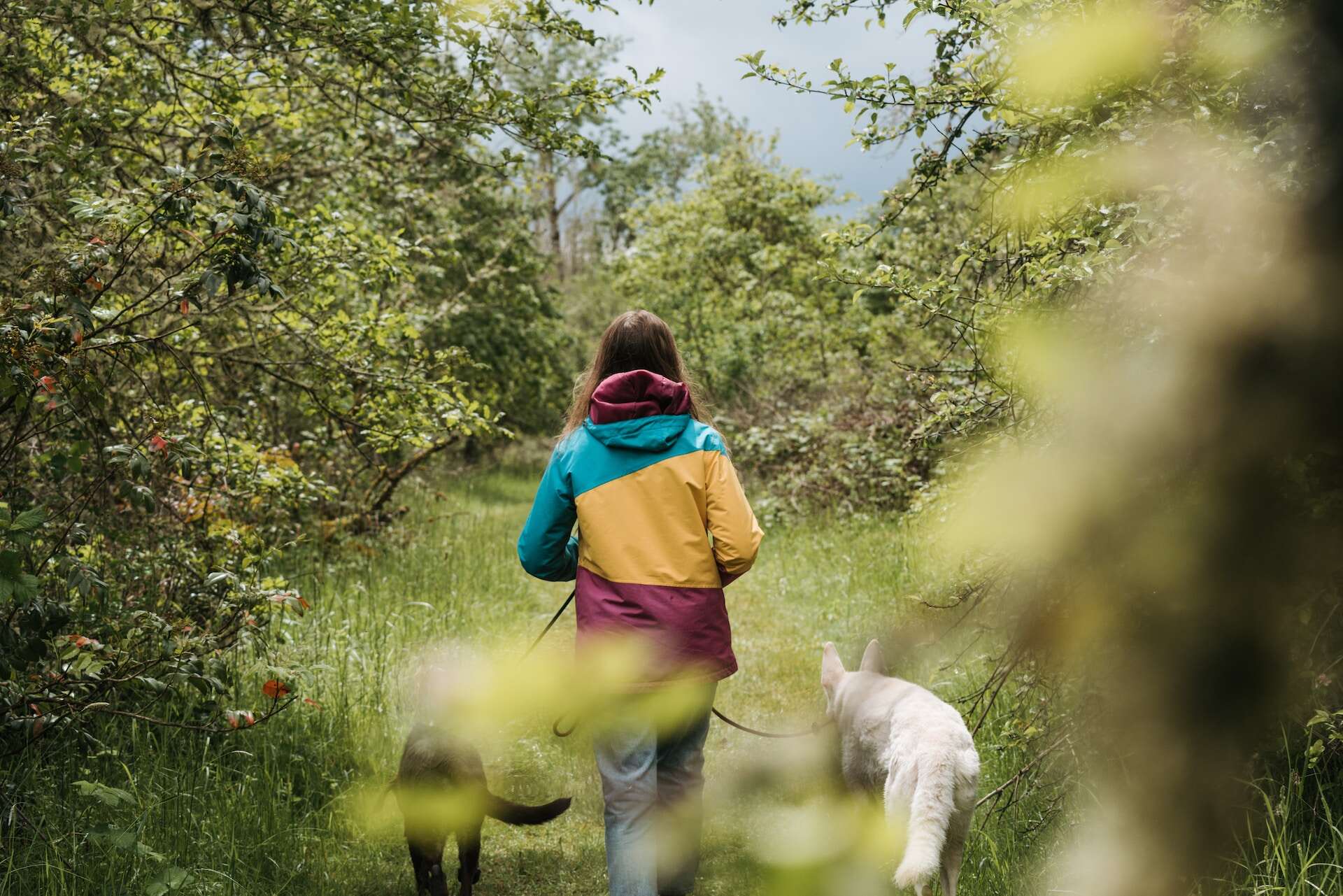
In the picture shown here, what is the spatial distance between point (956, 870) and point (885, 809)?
0.97 ft

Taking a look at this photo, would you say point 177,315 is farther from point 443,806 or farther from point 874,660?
point 874,660

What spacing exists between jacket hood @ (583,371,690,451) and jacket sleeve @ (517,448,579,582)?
0.67 feet

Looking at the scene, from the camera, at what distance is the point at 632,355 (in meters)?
3.35

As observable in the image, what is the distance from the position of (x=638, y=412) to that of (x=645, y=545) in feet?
1.43

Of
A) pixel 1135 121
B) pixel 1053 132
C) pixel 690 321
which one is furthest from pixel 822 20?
pixel 690 321

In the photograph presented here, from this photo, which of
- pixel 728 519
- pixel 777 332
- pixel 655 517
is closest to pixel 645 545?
pixel 655 517

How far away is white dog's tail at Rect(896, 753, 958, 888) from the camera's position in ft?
9.48

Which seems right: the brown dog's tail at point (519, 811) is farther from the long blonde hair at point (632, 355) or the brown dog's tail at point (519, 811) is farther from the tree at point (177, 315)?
the long blonde hair at point (632, 355)

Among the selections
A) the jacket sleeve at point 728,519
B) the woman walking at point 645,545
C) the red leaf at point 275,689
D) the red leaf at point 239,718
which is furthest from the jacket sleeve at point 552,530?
the red leaf at point 239,718

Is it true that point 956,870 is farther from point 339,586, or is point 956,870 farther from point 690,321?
point 690,321

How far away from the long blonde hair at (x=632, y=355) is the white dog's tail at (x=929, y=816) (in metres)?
1.45

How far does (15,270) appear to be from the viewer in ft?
12.6

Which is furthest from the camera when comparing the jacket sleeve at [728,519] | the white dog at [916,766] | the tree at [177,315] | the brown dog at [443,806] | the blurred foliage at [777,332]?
the blurred foliage at [777,332]

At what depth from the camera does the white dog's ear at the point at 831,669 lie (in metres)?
4.36
